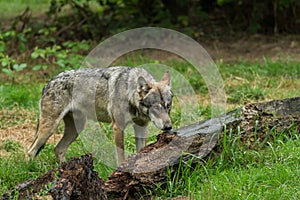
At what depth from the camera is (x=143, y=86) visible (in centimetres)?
637

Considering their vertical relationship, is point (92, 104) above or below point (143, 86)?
A: below

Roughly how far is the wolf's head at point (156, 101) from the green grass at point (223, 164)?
686 millimetres

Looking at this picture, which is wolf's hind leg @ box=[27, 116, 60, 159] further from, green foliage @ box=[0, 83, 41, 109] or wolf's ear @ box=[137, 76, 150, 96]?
green foliage @ box=[0, 83, 41, 109]

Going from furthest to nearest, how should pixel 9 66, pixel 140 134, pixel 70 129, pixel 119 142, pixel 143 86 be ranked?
pixel 9 66 < pixel 70 129 < pixel 140 134 < pixel 119 142 < pixel 143 86

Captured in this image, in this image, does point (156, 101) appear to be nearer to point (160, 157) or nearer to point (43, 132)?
point (160, 157)

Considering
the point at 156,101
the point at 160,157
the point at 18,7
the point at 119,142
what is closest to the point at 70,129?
the point at 119,142

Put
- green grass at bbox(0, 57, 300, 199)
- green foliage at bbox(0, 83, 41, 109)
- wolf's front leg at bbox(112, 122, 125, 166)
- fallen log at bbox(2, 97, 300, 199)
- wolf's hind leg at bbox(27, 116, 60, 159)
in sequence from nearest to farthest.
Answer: fallen log at bbox(2, 97, 300, 199), green grass at bbox(0, 57, 300, 199), wolf's front leg at bbox(112, 122, 125, 166), wolf's hind leg at bbox(27, 116, 60, 159), green foliage at bbox(0, 83, 41, 109)

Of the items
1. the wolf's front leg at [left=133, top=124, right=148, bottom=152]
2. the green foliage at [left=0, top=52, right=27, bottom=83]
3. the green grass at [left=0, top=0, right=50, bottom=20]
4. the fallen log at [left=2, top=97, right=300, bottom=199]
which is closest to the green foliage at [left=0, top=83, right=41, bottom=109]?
the green foliage at [left=0, top=52, right=27, bottom=83]

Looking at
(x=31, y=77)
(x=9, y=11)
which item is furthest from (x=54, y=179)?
(x=9, y=11)

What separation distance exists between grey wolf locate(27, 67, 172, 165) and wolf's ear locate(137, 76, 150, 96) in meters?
0.15

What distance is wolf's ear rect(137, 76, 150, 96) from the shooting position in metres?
6.34

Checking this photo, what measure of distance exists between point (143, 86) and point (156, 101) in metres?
0.26

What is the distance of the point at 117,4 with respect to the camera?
1352cm

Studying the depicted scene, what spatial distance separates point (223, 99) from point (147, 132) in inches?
97.3
